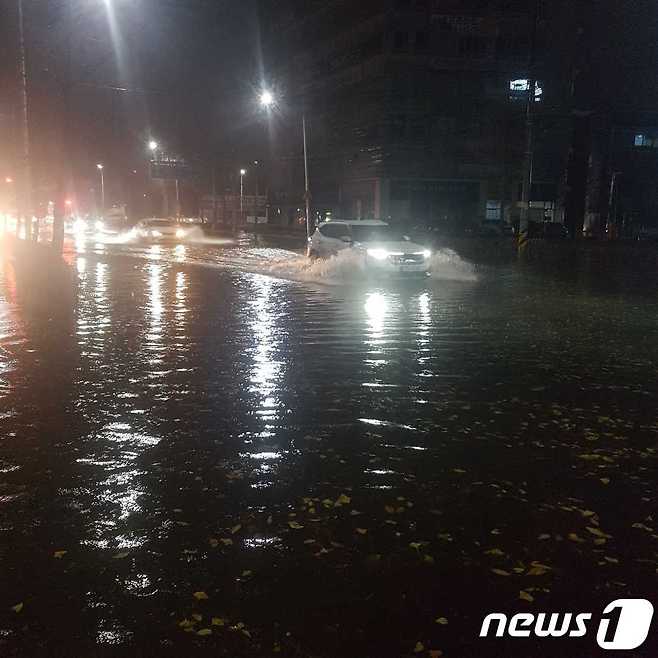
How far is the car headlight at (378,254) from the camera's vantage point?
69.8 ft

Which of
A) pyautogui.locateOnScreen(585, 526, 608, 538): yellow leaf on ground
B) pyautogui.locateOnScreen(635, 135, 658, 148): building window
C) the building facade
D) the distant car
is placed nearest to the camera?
pyautogui.locateOnScreen(585, 526, 608, 538): yellow leaf on ground

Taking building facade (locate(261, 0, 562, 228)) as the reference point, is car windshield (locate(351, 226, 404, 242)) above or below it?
below

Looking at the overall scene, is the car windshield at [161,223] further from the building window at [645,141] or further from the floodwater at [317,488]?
the building window at [645,141]

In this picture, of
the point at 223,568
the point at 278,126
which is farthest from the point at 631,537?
the point at 278,126

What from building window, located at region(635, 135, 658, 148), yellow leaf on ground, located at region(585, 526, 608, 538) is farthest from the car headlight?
building window, located at region(635, 135, 658, 148)

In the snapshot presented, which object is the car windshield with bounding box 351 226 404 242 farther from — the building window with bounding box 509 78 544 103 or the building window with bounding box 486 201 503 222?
the building window with bounding box 486 201 503 222

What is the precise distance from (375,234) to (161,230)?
89.8 feet

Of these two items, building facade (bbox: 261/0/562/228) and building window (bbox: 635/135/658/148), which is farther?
building window (bbox: 635/135/658/148)

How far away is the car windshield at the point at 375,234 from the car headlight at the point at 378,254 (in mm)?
904

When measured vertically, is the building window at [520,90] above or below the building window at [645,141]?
above

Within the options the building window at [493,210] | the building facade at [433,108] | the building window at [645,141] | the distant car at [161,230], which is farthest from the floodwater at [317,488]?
the building window at [645,141]

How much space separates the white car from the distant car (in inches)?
922

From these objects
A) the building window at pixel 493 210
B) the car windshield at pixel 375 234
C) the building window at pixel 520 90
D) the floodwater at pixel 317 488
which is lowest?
the floodwater at pixel 317 488

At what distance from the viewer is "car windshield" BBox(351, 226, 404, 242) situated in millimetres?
22609
